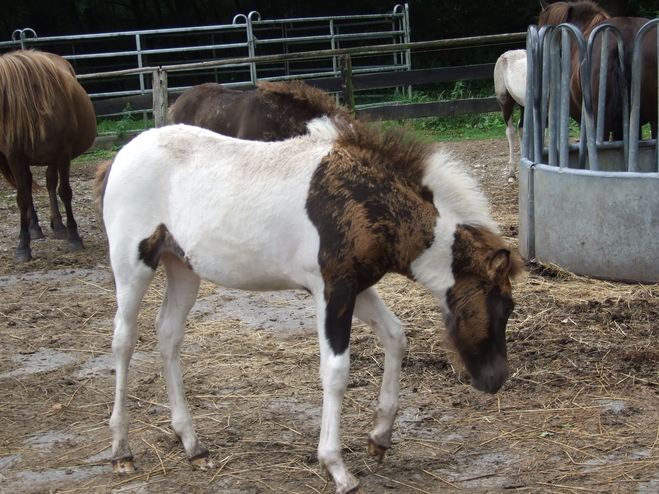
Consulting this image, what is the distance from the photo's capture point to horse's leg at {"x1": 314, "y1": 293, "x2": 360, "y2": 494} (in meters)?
2.90

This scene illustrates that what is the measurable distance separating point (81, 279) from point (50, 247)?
1414mm

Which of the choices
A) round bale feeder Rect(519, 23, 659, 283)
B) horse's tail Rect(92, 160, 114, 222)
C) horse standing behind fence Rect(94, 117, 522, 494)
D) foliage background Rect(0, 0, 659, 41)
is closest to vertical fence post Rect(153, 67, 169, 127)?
round bale feeder Rect(519, 23, 659, 283)

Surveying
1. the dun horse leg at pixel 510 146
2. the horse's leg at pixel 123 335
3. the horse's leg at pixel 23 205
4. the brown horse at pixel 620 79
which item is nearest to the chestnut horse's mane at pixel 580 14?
the brown horse at pixel 620 79

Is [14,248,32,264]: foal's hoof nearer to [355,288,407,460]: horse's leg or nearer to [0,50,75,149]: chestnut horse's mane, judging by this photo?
[0,50,75,149]: chestnut horse's mane

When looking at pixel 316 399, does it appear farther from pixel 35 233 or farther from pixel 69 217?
pixel 35 233

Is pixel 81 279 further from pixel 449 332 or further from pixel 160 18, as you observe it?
pixel 160 18

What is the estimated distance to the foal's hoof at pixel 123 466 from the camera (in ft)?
10.5

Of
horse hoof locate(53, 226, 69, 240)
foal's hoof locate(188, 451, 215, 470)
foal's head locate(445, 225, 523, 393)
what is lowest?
foal's hoof locate(188, 451, 215, 470)

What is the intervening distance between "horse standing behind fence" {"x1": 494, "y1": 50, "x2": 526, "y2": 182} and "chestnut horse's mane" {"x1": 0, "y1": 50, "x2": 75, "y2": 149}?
5.71 metres

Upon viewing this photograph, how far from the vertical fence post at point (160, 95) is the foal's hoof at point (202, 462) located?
783cm

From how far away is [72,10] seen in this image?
20.9m

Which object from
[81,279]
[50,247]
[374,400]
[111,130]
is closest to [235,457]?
[374,400]

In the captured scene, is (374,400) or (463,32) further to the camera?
(463,32)

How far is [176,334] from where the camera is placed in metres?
3.44
